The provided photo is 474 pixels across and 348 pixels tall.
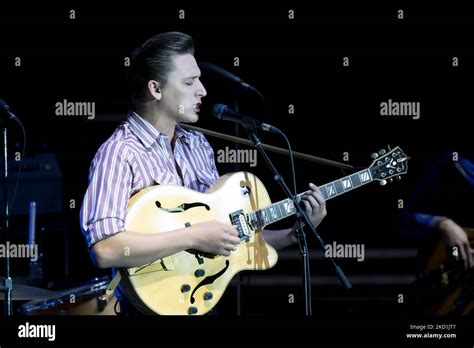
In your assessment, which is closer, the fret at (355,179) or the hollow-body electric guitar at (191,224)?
the hollow-body electric guitar at (191,224)

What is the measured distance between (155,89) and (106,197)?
26.5 inches

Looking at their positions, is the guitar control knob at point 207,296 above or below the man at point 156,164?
below

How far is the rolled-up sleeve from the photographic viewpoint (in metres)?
3.59

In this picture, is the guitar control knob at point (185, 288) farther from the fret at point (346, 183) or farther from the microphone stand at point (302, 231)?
the fret at point (346, 183)

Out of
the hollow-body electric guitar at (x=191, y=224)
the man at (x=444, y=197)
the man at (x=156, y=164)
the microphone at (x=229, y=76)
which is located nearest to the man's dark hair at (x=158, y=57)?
the man at (x=156, y=164)

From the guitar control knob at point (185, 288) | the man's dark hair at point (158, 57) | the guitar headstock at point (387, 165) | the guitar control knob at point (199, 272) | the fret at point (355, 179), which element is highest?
the man's dark hair at point (158, 57)

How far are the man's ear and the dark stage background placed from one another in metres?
1.70

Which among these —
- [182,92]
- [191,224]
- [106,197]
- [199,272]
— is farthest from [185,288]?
[182,92]

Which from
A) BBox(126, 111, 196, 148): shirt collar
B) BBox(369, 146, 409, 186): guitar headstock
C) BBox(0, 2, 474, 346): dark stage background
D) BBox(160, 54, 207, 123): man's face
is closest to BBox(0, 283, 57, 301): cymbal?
BBox(0, 2, 474, 346): dark stage background

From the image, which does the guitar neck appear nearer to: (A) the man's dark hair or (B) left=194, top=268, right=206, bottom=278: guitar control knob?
(B) left=194, top=268, right=206, bottom=278: guitar control knob

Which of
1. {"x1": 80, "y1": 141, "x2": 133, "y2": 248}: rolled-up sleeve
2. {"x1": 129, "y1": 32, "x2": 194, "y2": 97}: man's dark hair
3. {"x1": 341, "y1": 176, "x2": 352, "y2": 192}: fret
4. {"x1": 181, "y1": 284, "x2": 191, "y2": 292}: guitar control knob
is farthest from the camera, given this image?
{"x1": 341, "y1": 176, "x2": 352, "y2": 192}: fret

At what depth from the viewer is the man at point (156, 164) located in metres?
3.60

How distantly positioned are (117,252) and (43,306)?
1.45m

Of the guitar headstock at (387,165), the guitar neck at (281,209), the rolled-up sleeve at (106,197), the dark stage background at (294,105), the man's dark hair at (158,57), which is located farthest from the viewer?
the dark stage background at (294,105)
